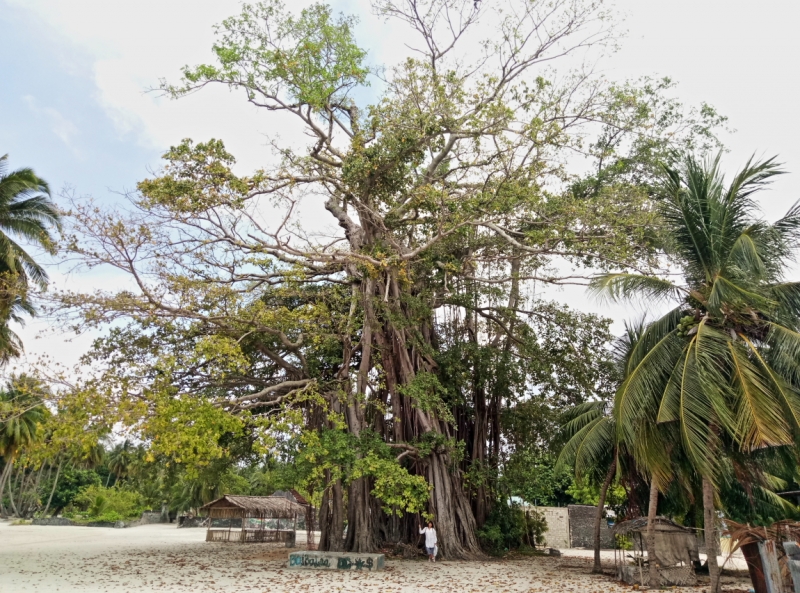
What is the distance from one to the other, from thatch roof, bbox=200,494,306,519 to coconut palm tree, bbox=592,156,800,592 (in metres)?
14.1

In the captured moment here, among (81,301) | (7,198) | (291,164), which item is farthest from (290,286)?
(7,198)

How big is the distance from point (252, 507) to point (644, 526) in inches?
509

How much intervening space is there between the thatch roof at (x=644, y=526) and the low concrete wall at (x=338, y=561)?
3972mm

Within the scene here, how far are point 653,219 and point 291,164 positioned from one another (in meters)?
6.19

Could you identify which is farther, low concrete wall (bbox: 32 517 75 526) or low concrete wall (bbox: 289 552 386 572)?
low concrete wall (bbox: 32 517 75 526)

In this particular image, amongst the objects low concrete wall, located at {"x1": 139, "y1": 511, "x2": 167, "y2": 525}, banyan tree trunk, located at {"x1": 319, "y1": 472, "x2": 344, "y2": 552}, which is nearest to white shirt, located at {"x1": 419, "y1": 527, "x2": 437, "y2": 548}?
banyan tree trunk, located at {"x1": 319, "y1": 472, "x2": 344, "y2": 552}

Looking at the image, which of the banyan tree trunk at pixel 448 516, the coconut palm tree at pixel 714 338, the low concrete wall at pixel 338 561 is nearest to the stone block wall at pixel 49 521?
the low concrete wall at pixel 338 561

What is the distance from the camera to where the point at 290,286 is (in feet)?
34.3

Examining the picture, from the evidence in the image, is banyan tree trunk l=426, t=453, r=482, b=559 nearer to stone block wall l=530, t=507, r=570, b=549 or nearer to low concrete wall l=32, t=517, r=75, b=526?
stone block wall l=530, t=507, r=570, b=549

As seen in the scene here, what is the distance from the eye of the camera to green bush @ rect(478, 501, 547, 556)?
38.1ft

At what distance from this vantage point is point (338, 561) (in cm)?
943

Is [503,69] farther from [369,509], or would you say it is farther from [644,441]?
[369,509]

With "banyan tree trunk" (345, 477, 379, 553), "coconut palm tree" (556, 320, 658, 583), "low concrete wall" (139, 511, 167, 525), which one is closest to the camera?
"coconut palm tree" (556, 320, 658, 583)

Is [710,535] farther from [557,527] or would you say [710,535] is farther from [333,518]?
[557,527]
